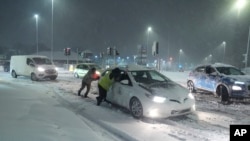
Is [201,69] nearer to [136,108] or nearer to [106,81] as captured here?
[106,81]

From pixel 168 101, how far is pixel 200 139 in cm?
196

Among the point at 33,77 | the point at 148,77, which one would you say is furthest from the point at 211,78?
the point at 33,77

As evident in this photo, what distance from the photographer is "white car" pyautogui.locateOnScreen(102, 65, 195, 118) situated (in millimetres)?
8227

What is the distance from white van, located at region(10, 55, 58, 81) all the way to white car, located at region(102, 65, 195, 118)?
476 inches

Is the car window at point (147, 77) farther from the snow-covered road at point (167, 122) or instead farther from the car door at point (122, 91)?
the snow-covered road at point (167, 122)

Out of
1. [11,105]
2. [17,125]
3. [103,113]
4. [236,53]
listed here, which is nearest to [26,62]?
[11,105]

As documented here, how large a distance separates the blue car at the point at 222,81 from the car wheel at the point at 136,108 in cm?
544

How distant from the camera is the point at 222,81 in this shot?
1287cm

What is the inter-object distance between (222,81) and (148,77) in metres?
4.58

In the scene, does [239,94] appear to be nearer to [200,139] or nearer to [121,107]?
[121,107]

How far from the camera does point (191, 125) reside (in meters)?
7.84

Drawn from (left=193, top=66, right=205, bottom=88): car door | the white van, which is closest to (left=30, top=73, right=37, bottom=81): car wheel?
the white van

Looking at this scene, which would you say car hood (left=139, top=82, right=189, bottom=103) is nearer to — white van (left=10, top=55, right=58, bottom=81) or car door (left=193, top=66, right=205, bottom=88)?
car door (left=193, top=66, right=205, bottom=88)

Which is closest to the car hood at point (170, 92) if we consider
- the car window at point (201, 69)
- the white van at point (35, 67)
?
the car window at point (201, 69)
